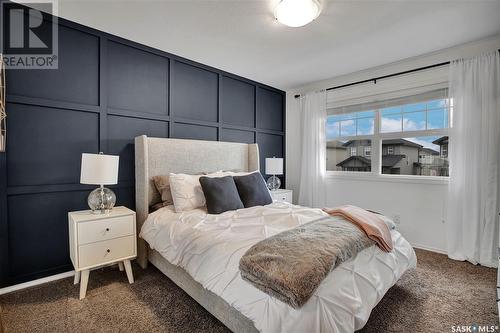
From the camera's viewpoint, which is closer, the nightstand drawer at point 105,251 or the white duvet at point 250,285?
the white duvet at point 250,285

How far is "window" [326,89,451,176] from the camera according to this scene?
3.10 metres

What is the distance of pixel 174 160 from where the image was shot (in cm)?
292

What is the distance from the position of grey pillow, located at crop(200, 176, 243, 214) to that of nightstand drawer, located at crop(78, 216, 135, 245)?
73cm

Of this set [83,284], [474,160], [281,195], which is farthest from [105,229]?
[474,160]

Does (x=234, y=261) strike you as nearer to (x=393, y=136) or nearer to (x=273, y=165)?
(x=273, y=165)

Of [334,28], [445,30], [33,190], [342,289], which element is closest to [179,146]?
[33,190]

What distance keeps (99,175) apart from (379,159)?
3.54 m

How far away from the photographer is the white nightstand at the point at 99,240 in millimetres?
2014

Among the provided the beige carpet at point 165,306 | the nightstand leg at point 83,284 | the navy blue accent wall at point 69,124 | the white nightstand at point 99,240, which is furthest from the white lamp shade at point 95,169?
the beige carpet at point 165,306

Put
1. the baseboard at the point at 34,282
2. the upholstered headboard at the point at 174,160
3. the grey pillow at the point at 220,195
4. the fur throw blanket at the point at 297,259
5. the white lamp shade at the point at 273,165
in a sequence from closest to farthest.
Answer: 1. the fur throw blanket at the point at 297,259
2. the baseboard at the point at 34,282
3. the grey pillow at the point at 220,195
4. the upholstered headboard at the point at 174,160
5. the white lamp shade at the point at 273,165

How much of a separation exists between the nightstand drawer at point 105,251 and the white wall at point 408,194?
9.74 feet

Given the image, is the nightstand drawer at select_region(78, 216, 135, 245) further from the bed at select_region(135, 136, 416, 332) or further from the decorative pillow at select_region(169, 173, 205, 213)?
the decorative pillow at select_region(169, 173, 205, 213)

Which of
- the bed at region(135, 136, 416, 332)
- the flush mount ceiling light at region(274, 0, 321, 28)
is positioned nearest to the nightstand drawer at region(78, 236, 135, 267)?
the bed at region(135, 136, 416, 332)

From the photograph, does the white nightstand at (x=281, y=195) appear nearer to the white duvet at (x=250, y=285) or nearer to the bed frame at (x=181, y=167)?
the bed frame at (x=181, y=167)
